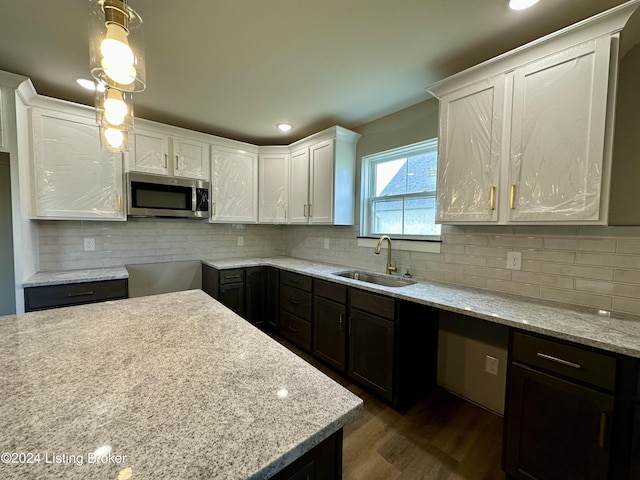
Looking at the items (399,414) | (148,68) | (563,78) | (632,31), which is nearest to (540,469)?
(399,414)

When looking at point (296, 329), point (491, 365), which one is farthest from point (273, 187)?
point (491, 365)

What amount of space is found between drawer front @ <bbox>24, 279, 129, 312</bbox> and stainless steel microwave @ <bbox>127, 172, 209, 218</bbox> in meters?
0.69

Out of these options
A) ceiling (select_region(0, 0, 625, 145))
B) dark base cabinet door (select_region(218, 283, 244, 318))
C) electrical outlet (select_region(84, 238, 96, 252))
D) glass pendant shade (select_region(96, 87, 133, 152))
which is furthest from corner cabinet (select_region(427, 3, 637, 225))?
electrical outlet (select_region(84, 238, 96, 252))

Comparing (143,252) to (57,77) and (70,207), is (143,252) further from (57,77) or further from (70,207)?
(57,77)

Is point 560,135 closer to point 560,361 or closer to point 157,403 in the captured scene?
point 560,361

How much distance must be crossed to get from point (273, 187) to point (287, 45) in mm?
1914

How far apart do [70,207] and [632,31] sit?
395 centimetres

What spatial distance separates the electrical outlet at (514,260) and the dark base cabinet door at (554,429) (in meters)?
0.76

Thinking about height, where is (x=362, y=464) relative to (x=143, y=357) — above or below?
below

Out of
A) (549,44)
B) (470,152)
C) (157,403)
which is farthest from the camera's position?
(470,152)

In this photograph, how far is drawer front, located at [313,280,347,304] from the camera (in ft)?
7.55

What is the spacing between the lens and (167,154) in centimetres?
284

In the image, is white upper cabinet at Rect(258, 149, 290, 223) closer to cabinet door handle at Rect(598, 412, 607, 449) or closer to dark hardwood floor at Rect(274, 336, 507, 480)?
dark hardwood floor at Rect(274, 336, 507, 480)

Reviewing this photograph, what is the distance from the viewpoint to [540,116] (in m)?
1.53
